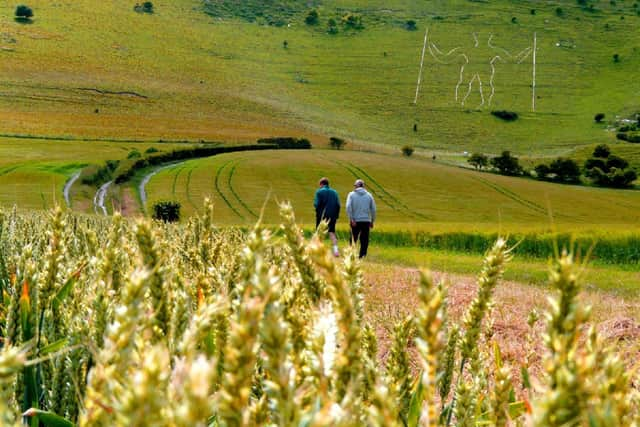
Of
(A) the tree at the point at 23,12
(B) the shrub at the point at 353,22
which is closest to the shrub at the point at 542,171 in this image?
(B) the shrub at the point at 353,22

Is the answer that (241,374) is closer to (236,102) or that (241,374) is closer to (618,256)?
(618,256)

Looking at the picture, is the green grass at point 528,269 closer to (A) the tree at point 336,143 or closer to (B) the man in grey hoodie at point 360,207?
(B) the man in grey hoodie at point 360,207

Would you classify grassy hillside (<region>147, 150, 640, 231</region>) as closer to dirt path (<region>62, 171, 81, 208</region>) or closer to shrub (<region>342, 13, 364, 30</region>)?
dirt path (<region>62, 171, 81, 208</region>)

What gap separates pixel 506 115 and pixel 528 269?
345ft

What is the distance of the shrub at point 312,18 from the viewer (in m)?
158

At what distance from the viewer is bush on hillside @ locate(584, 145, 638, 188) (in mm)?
79812

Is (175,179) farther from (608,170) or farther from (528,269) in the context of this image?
(608,170)

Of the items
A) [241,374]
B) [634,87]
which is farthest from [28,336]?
[634,87]

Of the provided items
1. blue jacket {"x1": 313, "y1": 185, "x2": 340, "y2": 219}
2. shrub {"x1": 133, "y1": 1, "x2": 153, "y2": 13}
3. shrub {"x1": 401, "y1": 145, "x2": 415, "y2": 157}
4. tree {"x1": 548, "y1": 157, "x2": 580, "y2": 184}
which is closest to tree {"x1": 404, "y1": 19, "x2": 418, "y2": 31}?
shrub {"x1": 133, "y1": 1, "x2": 153, "y2": 13}

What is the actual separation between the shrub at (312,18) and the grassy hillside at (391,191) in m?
89.2

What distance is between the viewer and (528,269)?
64.8 ft

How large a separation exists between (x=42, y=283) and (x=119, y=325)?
3.04ft

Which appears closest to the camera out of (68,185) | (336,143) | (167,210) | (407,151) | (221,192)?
(167,210)

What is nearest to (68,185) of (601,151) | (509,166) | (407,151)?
(407,151)
